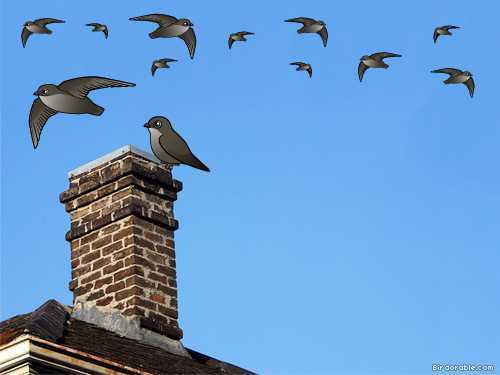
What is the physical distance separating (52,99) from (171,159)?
3.38 ft

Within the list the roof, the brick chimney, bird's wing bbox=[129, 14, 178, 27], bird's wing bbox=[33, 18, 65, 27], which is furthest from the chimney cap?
bird's wing bbox=[129, 14, 178, 27]

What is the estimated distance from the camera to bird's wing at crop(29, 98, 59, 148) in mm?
6426

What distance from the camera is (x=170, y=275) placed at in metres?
11.1

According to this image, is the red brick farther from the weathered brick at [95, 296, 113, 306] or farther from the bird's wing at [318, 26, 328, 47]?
the bird's wing at [318, 26, 328, 47]

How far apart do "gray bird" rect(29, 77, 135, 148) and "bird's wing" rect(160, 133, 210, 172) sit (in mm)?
447

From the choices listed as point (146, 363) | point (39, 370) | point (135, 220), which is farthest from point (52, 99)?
point (135, 220)

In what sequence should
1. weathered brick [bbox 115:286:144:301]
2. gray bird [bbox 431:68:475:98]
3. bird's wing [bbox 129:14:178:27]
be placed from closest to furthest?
bird's wing [bbox 129:14:178:27]
gray bird [bbox 431:68:475:98]
weathered brick [bbox 115:286:144:301]

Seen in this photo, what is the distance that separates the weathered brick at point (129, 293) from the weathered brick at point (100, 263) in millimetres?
452

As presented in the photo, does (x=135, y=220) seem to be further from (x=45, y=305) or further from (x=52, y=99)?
(x=52, y=99)

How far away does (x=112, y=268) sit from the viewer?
10.8 meters

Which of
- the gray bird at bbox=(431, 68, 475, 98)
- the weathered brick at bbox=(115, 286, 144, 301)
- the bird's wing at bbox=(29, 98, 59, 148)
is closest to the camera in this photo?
the bird's wing at bbox=(29, 98, 59, 148)

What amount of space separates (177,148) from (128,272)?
501cm

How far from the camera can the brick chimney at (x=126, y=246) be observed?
10.5m

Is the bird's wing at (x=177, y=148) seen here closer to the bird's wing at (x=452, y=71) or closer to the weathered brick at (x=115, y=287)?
the bird's wing at (x=452, y=71)
